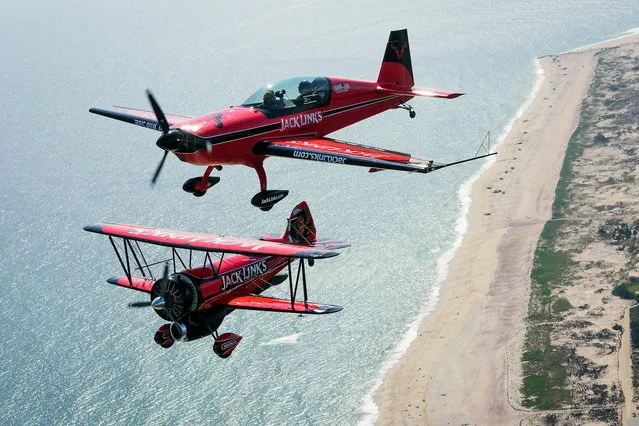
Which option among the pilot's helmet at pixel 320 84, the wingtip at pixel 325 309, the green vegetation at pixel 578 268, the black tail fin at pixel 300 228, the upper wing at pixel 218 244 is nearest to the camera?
the upper wing at pixel 218 244

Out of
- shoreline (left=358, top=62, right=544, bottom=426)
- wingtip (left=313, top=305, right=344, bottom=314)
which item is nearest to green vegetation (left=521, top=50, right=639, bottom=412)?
shoreline (left=358, top=62, right=544, bottom=426)

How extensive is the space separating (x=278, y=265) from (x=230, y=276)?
5.59 m

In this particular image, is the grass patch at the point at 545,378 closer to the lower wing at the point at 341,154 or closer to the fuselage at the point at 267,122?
the fuselage at the point at 267,122

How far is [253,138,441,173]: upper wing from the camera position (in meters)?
39.3

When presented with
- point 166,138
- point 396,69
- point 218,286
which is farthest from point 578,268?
point 166,138

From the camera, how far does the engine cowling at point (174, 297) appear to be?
1642 inches

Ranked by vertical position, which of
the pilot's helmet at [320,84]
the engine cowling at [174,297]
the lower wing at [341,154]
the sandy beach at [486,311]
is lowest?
the sandy beach at [486,311]

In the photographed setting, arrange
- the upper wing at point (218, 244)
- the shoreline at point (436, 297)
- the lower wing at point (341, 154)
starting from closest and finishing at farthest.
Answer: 1. the upper wing at point (218, 244)
2. the lower wing at point (341, 154)
3. the shoreline at point (436, 297)

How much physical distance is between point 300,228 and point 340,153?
11940mm

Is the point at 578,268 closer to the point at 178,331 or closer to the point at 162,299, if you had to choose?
the point at 178,331

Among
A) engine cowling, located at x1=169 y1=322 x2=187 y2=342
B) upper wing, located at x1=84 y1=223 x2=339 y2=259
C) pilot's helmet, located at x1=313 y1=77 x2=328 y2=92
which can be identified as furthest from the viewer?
pilot's helmet, located at x1=313 y1=77 x2=328 y2=92

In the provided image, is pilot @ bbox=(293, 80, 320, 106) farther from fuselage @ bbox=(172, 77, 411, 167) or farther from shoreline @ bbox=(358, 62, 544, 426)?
shoreline @ bbox=(358, 62, 544, 426)

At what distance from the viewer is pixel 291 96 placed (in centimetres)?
4597

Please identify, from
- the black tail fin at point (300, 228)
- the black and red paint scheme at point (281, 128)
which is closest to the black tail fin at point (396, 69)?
the black and red paint scheme at point (281, 128)
